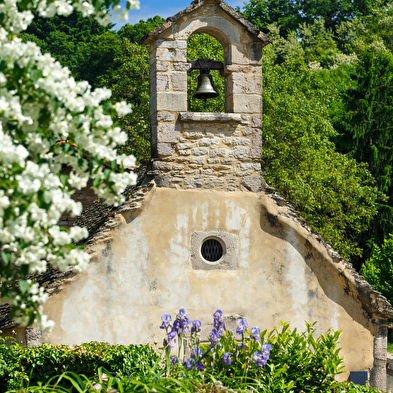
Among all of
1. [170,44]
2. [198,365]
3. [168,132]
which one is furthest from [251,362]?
[170,44]

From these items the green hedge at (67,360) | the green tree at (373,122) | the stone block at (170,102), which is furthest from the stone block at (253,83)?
the green tree at (373,122)

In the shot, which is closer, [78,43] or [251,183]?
[251,183]

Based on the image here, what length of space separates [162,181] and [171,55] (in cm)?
168

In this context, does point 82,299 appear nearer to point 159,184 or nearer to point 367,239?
point 159,184

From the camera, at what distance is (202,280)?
21.6 ft

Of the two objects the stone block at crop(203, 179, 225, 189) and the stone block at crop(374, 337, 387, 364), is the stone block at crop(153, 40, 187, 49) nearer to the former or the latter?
the stone block at crop(203, 179, 225, 189)

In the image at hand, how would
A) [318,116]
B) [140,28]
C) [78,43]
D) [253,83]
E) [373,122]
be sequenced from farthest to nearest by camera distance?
1. [78,43]
2. [140,28]
3. [373,122]
4. [318,116]
5. [253,83]

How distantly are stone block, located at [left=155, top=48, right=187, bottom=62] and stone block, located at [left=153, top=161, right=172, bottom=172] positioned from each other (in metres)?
1.38

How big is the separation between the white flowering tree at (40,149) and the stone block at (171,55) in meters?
3.95

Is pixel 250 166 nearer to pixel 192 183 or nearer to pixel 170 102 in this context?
pixel 192 183

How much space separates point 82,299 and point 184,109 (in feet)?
9.04

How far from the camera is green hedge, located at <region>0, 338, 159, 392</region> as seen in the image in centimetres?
507

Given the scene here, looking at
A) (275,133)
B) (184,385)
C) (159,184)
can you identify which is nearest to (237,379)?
(184,385)

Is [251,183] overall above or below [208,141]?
below
